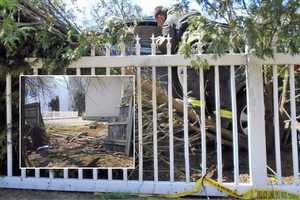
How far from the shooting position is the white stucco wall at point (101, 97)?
527 centimetres

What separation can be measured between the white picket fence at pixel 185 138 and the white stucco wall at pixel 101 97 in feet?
0.76

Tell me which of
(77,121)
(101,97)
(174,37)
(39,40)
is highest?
(174,37)

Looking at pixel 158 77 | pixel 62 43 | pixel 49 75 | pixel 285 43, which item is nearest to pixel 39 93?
pixel 49 75

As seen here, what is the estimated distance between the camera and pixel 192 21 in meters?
4.91

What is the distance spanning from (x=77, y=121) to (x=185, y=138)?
1209mm

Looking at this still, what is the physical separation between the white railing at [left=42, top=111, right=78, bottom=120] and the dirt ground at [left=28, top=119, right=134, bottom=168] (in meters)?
0.05

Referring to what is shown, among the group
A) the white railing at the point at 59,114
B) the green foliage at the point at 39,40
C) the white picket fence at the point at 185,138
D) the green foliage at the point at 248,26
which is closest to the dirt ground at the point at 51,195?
the white picket fence at the point at 185,138

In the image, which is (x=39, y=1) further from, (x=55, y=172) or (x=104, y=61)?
(x=55, y=172)

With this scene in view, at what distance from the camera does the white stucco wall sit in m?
5.27

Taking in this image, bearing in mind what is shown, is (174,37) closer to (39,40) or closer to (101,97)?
(101,97)

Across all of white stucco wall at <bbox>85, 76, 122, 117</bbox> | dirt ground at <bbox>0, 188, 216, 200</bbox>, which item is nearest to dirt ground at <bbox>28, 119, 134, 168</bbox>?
white stucco wall at <bbox>85, 76, 122, 117</bbox>

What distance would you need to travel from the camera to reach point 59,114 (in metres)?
5.28

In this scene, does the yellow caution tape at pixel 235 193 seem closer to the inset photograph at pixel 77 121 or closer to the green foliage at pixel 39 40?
the inset photograph at pixel 77 121

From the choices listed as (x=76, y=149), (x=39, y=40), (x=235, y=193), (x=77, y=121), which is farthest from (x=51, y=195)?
(x=235, y=193)
